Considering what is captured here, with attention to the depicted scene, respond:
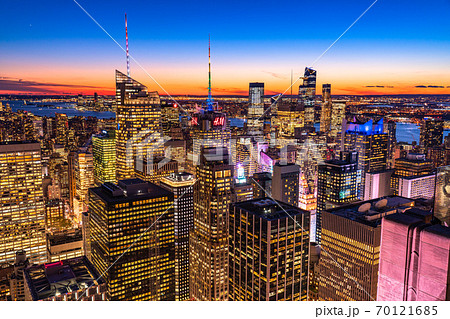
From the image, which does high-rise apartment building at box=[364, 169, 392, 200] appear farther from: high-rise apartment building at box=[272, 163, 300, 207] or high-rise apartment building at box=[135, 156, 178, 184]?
high-rise apartment building at box=[135, 156, 178, 184]

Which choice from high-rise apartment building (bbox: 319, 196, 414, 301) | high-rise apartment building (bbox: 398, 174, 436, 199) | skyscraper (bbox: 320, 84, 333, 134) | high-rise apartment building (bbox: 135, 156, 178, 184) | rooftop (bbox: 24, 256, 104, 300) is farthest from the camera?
skyscraper (bbox: 320, 84, 333, 134)

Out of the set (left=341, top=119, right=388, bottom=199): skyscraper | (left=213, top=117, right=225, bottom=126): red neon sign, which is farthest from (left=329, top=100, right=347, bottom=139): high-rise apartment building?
(left=213, top=117, right=225, bottom=126): red neon sign

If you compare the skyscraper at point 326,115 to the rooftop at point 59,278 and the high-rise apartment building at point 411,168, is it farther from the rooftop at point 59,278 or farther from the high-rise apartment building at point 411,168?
the rooftop at point 59,278

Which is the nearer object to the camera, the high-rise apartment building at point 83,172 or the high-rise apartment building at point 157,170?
the high-rise apartment building at point 157,170

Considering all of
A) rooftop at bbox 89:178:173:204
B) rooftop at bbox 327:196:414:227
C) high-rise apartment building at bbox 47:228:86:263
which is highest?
rooftop at bbox 327:196:414:227

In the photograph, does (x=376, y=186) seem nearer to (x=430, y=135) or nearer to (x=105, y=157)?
A: (x=430, y=135)

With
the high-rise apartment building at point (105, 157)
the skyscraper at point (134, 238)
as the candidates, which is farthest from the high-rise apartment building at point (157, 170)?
the high-rise apartment building at point (105, 157)

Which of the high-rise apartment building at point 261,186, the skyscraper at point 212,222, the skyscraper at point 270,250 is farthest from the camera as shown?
the high-rise apartment building at point 261,186

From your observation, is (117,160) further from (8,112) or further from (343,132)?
(343,132)
